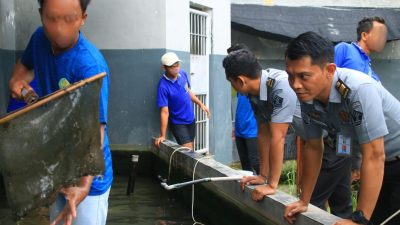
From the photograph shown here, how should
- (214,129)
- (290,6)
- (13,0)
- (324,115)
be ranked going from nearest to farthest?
(324,115) < (13,0) < (214,129) < (290,6)

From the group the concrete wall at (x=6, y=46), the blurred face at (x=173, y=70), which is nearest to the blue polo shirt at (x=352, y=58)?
the blurred face at (x=173, y=70)

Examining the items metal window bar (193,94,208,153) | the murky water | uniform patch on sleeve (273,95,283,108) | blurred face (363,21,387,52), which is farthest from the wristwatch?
metal window bar (193,94,208,153)

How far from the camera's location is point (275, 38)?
523 inches

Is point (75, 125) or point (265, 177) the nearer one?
point (75, 125)

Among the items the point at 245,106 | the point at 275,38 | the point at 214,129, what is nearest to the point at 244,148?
the point at 245,106

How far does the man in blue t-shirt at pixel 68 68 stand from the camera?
105 inches

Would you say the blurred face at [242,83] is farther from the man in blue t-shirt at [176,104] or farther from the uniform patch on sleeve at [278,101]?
the man in blue t-shirt at [176,104]

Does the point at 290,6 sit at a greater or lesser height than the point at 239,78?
greater

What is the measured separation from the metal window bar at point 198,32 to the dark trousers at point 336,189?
5.71 metres

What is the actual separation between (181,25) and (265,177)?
472cm

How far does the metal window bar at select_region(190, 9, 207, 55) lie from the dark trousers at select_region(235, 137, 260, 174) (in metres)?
3.38

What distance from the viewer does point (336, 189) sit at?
4.89 meters

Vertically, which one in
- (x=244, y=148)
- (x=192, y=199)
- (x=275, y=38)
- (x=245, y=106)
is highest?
(x=275, y=38)

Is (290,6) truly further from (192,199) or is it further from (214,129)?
(192,199)
